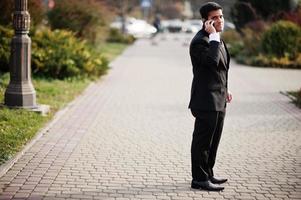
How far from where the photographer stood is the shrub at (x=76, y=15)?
19.2 metres

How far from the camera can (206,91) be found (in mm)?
5617

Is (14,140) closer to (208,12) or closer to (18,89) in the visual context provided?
(18,89)

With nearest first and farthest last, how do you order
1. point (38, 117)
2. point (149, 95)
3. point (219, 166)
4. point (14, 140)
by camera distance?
point (219, 166)
point (14, 140)
point (38, 117)
point (149, 95)

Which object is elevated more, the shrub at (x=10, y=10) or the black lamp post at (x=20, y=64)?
the shrub at (x=10, y=10)

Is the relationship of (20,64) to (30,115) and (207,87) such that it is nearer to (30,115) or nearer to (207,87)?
(30,115)

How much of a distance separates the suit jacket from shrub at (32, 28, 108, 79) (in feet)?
Answer: 29.3

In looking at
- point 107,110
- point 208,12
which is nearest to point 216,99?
point 208,12

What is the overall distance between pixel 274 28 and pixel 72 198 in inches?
711

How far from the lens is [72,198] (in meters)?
5.39

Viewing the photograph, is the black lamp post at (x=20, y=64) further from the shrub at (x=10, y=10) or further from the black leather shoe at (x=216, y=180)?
the shrub at (x=10, y=10)

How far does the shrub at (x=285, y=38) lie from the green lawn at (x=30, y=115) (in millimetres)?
10503

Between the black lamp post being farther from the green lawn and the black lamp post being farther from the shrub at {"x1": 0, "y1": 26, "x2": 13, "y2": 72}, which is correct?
the shrub at {"x1": 0, "y1": 26, "x2": 13, "y2": 72}

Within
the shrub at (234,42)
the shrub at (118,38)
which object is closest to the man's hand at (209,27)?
the shrub at (234,42)

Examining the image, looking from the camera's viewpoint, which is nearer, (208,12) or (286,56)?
(208,12)
